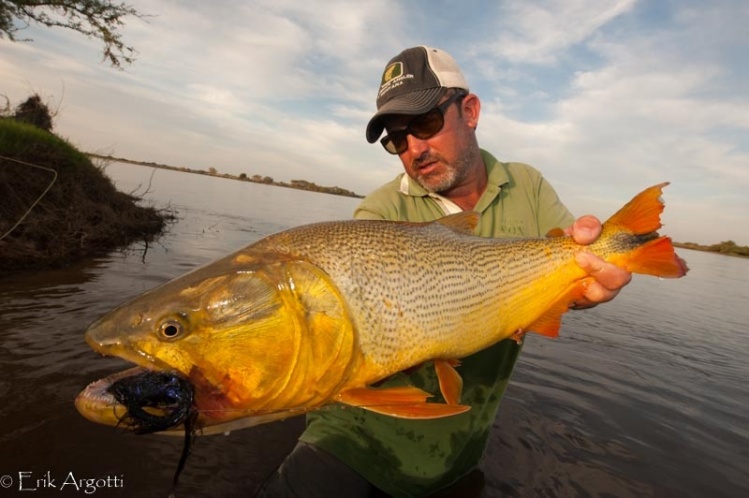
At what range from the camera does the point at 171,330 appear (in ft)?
5.49

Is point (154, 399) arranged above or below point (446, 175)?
below

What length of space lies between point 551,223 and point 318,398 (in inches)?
104

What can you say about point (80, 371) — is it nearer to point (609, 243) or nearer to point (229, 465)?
point (229, 465)

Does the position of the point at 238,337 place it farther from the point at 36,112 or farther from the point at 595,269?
the point at 36,112

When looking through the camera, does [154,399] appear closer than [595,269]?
Yes

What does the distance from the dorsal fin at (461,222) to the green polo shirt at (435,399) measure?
86cm

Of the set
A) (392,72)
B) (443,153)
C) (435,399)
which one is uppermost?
(392,72)

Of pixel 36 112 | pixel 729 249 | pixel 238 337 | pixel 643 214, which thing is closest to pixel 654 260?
pixel 643 214

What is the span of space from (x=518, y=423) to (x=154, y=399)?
5.24 metres

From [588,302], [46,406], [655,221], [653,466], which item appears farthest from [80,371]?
[653,466]

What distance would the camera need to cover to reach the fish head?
1.66 meters

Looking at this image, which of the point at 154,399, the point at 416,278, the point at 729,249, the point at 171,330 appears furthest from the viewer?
the point at 729,249

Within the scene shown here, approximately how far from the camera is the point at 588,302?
106 inches

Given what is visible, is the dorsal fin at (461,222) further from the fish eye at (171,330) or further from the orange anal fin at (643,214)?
the fish eye at (171,330)
